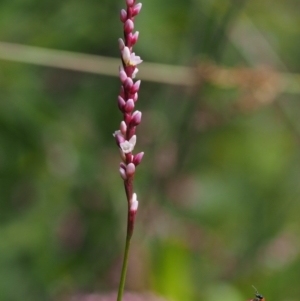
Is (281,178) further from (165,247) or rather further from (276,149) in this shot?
(165,247)

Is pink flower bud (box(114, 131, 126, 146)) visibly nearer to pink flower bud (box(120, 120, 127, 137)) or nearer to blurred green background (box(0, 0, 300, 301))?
pink flower bud (box(120, 120, 127, 137))

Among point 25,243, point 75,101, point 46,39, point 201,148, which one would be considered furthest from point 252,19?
point 25,243

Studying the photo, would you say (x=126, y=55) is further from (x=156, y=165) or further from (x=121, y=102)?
(x=156, y=165)

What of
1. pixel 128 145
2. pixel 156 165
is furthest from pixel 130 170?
pixel 156 165

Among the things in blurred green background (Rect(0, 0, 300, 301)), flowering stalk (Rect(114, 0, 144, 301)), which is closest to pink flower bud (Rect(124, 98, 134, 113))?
flowering stalk (Rect(114, 0, 144, 301))

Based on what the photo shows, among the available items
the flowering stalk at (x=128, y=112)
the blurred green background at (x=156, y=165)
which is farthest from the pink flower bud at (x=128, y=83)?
the blurred green background at (x=156, y=165)

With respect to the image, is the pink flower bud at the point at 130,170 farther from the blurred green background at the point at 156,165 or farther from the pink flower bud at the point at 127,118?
the blurred green background at the point at 156,165

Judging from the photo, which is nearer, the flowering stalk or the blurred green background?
the flowering stalk

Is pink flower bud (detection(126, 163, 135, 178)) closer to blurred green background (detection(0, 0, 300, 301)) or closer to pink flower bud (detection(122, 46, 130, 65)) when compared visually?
pink flower bud (detection(122, 46, 130, 65))

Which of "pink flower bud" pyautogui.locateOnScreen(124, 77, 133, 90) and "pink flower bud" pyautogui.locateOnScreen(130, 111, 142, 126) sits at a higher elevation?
"pink flower bud" pyautogui.locateOnScreen(124, 77, 133, 90)

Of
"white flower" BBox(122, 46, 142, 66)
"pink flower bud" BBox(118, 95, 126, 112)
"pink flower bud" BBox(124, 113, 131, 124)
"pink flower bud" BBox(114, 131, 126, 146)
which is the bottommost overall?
"pink flower bud" BBox(114, 131, 126, 146)
